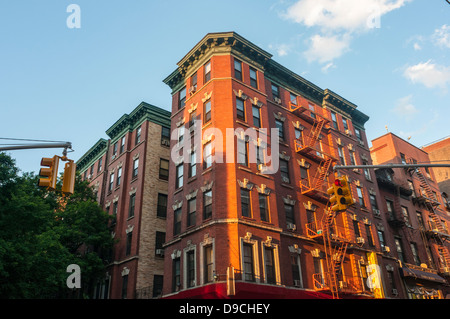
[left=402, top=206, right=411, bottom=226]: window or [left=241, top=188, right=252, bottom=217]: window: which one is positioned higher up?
[left=402, top=206, right=411, bottom=226]: window

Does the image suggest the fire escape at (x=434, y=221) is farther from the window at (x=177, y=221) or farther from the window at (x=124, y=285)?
the window at (x=124, y=285)

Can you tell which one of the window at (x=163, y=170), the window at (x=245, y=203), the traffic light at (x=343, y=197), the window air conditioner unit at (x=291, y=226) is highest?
the window at (x=163, y=170)

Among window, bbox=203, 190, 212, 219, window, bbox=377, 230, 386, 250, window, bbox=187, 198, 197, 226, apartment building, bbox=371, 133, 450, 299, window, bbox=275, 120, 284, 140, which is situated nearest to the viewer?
window, bbox=203, 190, 212, 219

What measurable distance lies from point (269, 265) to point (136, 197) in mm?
14843

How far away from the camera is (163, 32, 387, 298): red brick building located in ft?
79.8

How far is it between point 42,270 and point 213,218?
1084 cm

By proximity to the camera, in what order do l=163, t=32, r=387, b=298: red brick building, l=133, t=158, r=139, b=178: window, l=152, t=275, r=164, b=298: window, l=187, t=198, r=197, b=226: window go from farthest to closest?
l=133, t=158, r=139, b=178: window
l=152, t=275, r=164, b=298: window
l=187, t=198, r=197, b=226: window
l=163, t=32, r=387, b=298: red brick building

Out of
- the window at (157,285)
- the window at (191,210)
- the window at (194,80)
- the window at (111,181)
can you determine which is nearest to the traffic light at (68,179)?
the window at (191,210)

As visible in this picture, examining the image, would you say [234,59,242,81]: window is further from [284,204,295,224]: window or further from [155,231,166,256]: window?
[155,231,166,256]: window

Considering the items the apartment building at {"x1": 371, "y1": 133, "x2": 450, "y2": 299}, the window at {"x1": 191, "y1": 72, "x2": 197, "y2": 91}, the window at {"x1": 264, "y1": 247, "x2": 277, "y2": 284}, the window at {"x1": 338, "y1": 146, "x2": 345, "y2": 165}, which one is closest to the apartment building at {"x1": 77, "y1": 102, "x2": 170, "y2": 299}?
the window at {"x1": 191, "y1": 72, "x2": 197, "y2": 91}

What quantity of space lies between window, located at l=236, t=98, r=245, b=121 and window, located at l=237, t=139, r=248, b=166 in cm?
217

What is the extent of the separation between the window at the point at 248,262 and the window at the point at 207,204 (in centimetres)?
326

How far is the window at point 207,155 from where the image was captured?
89.6ft
